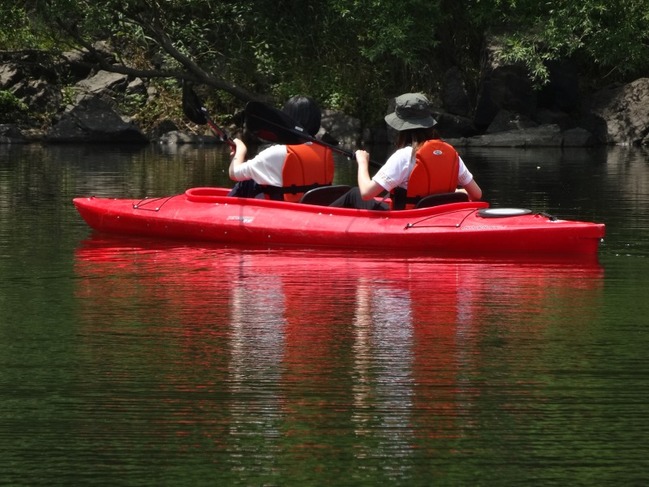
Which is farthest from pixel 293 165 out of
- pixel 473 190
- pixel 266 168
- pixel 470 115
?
pixel 470 115

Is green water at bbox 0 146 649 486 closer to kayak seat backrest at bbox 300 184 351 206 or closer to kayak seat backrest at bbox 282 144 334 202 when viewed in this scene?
kayak seat backrest at bbox 300 184 351 206

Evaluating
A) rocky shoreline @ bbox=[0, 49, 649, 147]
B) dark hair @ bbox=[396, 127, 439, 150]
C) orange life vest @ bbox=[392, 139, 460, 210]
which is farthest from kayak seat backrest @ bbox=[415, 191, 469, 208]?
rocky shoreline @ bbox=[0, 49, 649, 147]

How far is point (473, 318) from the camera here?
720 centimetres

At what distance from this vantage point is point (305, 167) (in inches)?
402

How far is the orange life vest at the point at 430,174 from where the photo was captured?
31.0 feet

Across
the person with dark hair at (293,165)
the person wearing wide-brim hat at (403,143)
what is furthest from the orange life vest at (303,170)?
the person wearing wide-brim hat at (403,143)

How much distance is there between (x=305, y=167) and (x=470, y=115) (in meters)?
17.9

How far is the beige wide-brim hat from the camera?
9.40 meters

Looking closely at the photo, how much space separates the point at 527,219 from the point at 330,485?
5.42 m

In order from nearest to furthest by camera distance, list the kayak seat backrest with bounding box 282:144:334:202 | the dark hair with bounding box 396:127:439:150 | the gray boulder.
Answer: the dark hair with bounding box 396:127:439:150 → the kayak seat backrest with bounding box 282:144:334:202 → the gray boulder

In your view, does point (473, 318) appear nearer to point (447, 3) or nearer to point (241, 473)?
point (241, 473)

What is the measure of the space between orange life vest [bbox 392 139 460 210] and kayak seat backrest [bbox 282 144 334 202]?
0.66 metres

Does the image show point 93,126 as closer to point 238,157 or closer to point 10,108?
point 10,108

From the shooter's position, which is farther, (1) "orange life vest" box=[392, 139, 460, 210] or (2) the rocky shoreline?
(2) the rocky shoreline
